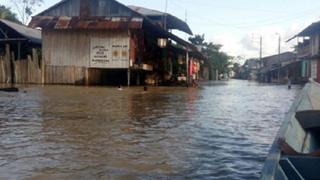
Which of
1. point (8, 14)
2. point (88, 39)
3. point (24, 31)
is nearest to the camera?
point (88, 39)

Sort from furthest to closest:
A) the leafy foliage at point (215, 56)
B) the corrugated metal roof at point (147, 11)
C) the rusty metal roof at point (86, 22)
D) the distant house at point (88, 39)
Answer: the leafy foliage at point (215, 56) < the corrugated metal roof at point (147, 11) < the distant house at point (88, 39) < the rusty metal roof at point (86, 22)

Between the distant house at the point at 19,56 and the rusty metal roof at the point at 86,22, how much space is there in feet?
6.11

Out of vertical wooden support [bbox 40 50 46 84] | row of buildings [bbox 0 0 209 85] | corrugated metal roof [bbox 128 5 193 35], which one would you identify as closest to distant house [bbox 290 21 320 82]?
corrugated metal roof [bbox 128 5 193 35]

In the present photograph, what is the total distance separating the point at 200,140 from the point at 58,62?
23465mm

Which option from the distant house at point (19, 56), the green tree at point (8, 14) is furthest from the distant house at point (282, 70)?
the green tree at point (8, 14)

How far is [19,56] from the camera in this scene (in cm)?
3338

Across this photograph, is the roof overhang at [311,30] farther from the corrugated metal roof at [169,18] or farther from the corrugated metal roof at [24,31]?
the corrugated metal roof at [24,31]

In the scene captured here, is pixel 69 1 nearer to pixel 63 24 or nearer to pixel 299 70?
pixel 63 24

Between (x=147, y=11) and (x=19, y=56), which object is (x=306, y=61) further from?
(x=19, y=56)

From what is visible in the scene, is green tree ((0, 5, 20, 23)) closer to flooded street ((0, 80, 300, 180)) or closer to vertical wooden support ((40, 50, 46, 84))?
vertical wooden support ((40, 50, 46, 84))

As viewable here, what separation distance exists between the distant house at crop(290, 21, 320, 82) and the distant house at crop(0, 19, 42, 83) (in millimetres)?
22201

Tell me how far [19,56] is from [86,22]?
21.1 ft

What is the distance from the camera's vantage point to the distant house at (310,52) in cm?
4253

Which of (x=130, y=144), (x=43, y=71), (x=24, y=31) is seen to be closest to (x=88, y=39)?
(x=43, y=71)
